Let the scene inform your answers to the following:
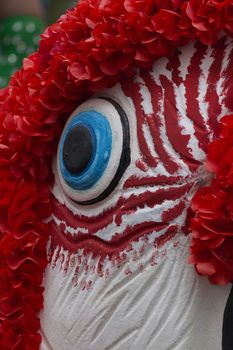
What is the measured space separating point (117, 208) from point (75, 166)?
113 millimetres

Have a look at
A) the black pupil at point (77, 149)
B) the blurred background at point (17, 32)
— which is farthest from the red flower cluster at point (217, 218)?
the blurred background at point (17, 32)

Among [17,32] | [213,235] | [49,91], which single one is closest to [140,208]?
[213,235]

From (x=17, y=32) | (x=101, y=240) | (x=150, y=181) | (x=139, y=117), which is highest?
(x=17, y=32)

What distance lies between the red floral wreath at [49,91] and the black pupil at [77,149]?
87mm

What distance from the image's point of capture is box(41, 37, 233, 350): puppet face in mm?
1176

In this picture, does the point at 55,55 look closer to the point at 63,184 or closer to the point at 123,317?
the point at 63,184

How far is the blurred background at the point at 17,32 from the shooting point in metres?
2.78

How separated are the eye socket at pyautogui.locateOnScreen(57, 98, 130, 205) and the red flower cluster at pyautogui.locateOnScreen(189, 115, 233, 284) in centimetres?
17

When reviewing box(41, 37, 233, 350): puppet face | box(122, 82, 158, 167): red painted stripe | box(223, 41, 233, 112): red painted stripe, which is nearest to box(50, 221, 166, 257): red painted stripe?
box(41, 37, 233, 350): puppet face

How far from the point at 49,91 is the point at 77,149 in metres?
0.15

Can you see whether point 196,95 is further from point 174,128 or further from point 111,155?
point 111,155

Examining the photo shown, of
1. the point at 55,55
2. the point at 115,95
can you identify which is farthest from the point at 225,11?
the point at 55,55

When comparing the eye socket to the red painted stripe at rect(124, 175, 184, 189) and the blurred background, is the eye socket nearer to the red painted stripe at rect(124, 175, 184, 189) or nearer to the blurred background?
the red painted stripe at rect(124, 175, 184, 189)

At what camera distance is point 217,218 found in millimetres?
1112
